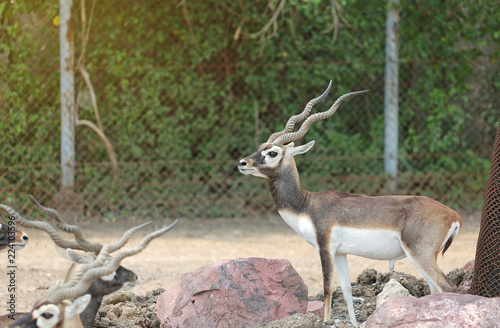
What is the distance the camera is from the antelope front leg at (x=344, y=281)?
190 inches

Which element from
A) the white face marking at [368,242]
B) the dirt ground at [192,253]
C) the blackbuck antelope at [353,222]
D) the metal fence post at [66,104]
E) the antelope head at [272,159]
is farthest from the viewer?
the metal fence post at [66,104]

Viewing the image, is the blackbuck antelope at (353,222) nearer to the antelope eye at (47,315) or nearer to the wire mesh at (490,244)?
the wire mesh at (490,244)

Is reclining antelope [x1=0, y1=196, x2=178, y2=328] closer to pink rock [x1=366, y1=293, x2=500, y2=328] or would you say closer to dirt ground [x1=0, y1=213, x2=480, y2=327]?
pink rock [x1=366, y1=293, x2=500, y2=328]

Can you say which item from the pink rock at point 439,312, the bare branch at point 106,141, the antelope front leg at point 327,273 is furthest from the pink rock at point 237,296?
the bare branch at point 106,141

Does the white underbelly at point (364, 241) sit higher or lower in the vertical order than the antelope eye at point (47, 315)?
lower

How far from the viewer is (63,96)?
939 cm

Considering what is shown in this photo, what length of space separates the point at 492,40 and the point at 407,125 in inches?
78.9

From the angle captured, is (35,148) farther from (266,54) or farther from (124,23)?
(266,54)

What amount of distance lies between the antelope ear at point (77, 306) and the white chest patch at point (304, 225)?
187 centimetres

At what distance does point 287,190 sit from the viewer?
16.5 feet

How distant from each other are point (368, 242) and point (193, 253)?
13.2ft

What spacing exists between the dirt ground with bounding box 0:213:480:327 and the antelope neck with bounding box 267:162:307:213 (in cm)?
125

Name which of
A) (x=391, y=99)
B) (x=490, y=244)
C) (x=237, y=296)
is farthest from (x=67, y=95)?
(x=490, y=244)

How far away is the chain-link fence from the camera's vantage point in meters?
9.95
